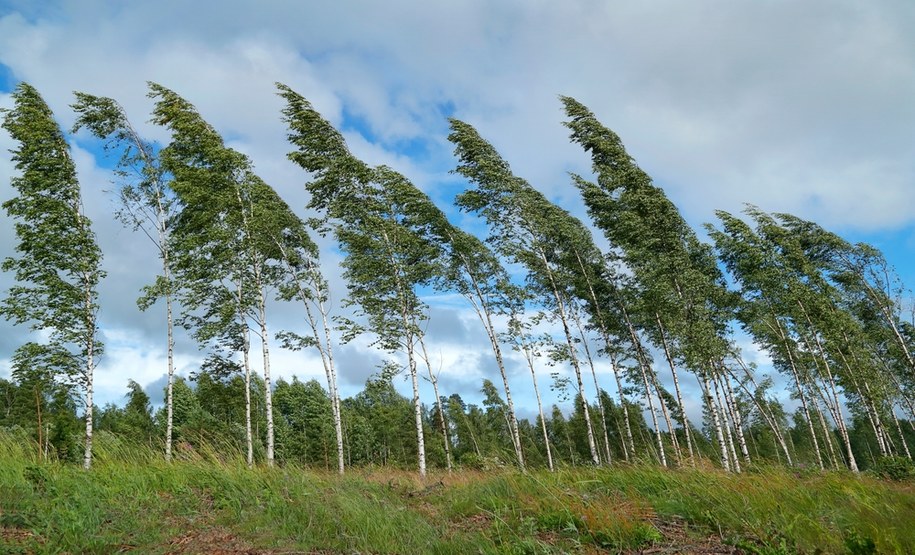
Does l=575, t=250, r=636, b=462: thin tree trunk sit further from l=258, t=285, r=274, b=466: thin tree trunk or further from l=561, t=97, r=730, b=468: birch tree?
l=258, t=285, r=274, b=466: thin tree trunk

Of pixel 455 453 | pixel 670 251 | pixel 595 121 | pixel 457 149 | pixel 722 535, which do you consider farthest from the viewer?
pixel 455 453

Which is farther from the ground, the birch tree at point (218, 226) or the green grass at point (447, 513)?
the birch tree at point (218, 226)

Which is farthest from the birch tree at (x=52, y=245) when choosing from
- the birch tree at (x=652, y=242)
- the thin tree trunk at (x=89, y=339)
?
the birch tree at (x=652, y=242)

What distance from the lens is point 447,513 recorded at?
6.90m

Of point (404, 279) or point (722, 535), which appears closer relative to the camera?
point (722, 535)

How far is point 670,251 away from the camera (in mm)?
18734

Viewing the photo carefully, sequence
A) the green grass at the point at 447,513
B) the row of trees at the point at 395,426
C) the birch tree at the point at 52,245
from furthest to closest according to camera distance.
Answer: the row of trees at the point at 395,426 < the birch tree at the point at 52,245 < the green grass at the point at 447,513

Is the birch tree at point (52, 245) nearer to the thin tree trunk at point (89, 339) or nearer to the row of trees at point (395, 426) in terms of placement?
the thin tree trunk at point (89, 339)

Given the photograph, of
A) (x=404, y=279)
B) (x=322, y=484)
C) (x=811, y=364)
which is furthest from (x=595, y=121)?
(x=811, y=364)

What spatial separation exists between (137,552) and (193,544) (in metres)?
0.63

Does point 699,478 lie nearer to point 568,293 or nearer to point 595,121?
point 595,121

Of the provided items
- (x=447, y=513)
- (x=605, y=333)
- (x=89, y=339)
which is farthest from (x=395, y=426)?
(x=447, y=513)

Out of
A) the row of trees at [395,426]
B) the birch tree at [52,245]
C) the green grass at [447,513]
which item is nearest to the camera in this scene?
the green grass at [447,513]

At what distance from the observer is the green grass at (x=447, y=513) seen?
5.00m
